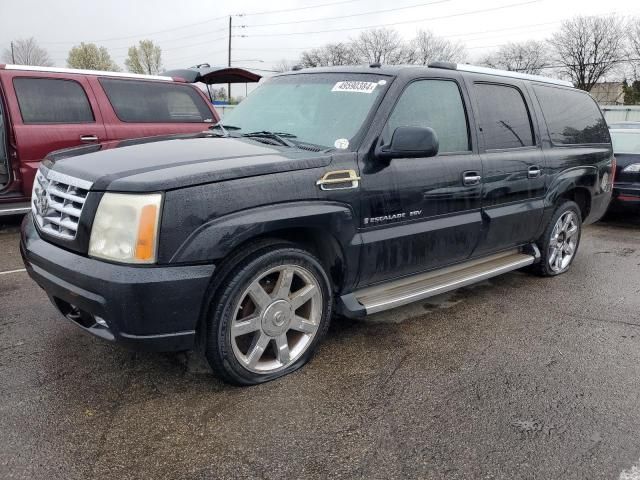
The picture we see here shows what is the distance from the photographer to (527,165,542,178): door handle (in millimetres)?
4379

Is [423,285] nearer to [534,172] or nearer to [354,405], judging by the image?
[354,405]

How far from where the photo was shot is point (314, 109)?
3557 millimetres

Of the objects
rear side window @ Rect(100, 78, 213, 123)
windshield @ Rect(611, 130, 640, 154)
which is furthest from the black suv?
windshield @ Rect(611, 130, 640, 154)

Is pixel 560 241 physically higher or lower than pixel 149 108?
lower

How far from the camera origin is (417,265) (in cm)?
361

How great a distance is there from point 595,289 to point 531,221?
3.32 feet

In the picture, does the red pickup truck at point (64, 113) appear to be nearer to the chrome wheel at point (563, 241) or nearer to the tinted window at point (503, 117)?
the tinted window at point (503, 117)

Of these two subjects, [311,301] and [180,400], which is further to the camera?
[311,301]

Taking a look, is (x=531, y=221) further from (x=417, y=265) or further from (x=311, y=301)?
(x=311, y=301)

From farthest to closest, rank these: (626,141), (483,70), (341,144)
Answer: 1. (626,141)
2. (483,70)
3. (341,144)

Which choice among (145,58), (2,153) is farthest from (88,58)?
(2,153)

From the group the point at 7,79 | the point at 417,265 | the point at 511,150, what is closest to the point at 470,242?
the point at 417,265

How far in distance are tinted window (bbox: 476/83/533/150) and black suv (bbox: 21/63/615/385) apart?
0.02m

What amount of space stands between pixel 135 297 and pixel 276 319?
2.65 feet
